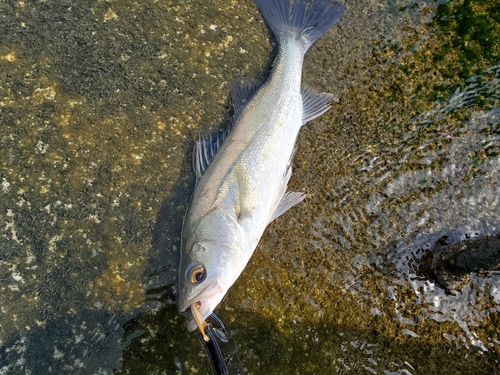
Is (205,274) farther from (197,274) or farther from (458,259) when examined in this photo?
(458,259)

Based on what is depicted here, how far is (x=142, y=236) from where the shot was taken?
124 inches

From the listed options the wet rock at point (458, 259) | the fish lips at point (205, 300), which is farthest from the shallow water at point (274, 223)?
the fish lips at point (205, 300)

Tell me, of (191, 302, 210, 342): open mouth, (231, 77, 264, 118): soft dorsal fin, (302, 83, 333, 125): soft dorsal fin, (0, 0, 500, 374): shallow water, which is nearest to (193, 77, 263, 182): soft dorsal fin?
(231, 77, 264, 118): soft dorsal fin

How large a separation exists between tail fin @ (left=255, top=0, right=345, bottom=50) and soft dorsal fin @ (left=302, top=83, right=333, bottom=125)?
443 millimetres

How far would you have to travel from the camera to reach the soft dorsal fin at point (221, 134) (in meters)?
3.30

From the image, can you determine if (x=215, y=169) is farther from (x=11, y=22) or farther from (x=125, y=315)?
(x=11, y=22)

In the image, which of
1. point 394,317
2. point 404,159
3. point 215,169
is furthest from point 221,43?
point 394,317

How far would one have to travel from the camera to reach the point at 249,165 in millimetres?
3217

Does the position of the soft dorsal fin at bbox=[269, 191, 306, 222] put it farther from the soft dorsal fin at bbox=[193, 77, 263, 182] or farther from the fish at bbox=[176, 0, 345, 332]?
the soft dorsal fin at bbox=[193, 77, 263, 182]

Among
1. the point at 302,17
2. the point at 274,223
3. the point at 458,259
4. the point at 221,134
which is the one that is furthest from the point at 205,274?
the point at 302,17

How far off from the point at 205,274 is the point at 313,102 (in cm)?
181

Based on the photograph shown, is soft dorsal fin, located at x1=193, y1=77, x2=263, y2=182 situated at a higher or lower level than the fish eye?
higher

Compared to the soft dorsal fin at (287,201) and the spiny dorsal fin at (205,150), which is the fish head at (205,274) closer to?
the soft dorsal fin at (287,201)

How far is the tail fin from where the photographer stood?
12.8ft
